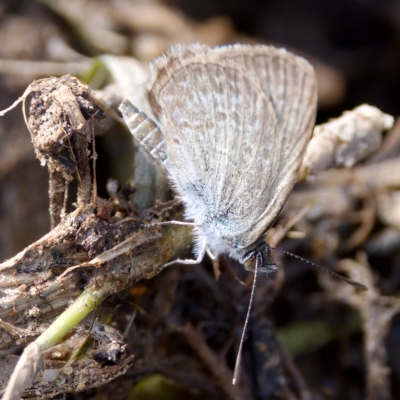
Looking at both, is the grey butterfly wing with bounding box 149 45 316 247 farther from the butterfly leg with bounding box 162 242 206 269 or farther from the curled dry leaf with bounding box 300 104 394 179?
the curled dry leaf with bounding box 300 104 394 179

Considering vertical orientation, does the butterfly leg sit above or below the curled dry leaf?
below

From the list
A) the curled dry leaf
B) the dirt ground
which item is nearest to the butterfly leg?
the dirt ground

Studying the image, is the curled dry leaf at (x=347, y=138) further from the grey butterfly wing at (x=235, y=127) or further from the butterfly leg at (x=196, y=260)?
the butterfly leg at (x=196, y=260)

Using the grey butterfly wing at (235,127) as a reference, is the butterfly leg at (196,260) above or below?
below

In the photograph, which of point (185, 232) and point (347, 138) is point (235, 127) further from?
point (347, 138)

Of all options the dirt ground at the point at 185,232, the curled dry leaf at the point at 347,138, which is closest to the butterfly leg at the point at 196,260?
the dirt ground at the point at 185,232

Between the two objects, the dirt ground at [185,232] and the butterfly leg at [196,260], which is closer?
the dirt ground at [185,232]

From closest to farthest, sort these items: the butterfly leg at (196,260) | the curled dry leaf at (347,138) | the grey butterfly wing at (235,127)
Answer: the grey butterfly wing at (235,127)
the butterfly leg at (196,260)
the curled dry leaf at (347,138)

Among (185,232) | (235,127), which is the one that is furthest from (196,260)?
(235,127)
